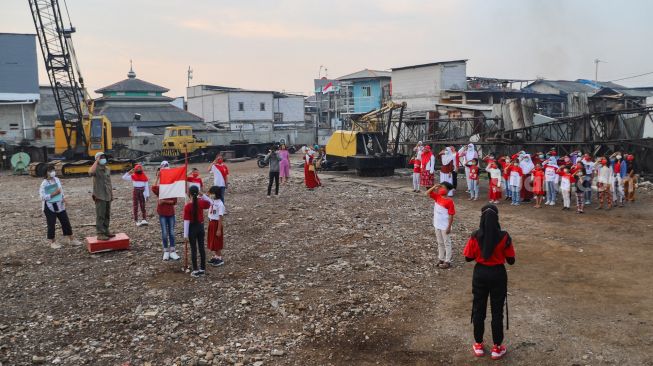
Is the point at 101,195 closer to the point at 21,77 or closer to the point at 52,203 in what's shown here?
the point at 52,203

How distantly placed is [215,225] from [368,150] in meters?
15.8

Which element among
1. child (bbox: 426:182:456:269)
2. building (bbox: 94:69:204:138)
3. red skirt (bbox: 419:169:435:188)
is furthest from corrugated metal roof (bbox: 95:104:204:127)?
child (bbox: 426:182:456:269)

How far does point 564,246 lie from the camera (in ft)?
34.7

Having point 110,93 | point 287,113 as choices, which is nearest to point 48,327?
point 110,93

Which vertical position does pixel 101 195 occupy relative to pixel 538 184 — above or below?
above

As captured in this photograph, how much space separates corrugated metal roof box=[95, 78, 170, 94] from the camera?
48.8 m

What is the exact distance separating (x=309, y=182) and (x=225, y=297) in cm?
1190

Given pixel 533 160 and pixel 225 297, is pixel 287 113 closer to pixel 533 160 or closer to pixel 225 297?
pixel 533 160

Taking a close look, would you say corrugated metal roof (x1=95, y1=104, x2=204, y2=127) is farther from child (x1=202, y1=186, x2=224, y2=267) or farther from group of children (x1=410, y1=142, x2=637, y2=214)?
child (x1=202, y1=186, x2=224, y2=267)

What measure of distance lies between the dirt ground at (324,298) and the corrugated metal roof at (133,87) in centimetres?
3895

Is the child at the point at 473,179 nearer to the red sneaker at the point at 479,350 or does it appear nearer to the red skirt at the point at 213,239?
the red skirt at the point at 213,239

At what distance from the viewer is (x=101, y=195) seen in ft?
34.5

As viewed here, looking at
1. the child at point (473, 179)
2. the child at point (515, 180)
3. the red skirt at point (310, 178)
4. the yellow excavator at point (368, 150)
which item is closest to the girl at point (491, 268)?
the child at point (515, 180)

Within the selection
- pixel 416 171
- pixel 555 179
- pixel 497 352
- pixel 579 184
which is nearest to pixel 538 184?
pixel 555 179
